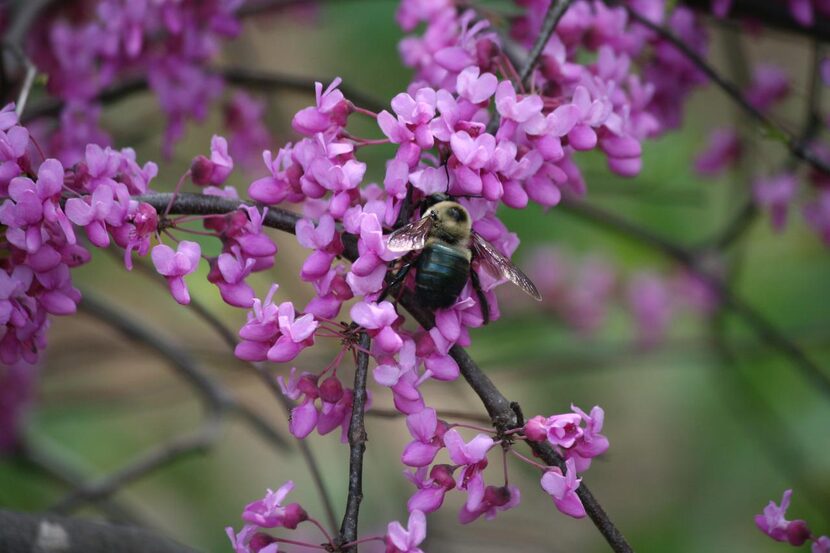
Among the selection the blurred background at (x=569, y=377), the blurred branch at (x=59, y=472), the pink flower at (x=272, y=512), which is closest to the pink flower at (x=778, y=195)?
the blurred background at (x=569, y=377)

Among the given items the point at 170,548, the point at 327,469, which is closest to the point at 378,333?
the point at 170,548

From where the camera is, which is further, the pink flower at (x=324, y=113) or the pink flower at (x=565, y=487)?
the pink flower at (x=324, y=113)

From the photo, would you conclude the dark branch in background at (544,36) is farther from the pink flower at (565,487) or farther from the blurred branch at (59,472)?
the blurred branch at (59,472)

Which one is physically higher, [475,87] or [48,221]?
[475,87]

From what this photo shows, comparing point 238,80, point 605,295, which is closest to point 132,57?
point 238,80

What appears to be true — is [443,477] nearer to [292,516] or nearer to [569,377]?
[292,516]

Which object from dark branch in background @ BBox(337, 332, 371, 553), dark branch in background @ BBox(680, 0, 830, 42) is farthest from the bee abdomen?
dark branch in background @ BBox(680, 0, 830, 42)
